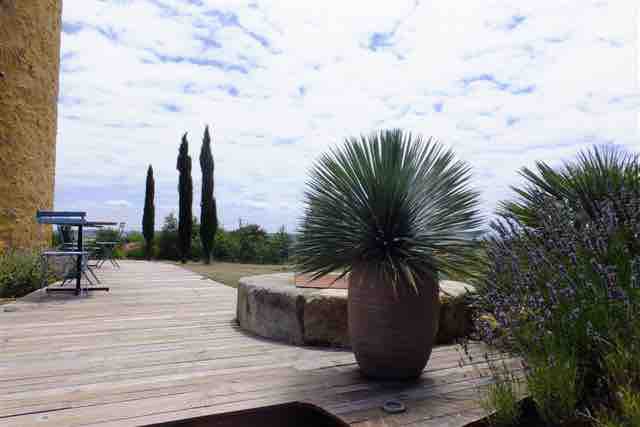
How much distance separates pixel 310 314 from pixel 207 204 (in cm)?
1370

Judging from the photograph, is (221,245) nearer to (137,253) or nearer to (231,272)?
(137,253)

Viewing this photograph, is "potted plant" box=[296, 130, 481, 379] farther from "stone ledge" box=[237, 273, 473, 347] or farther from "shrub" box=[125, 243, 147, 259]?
"shrub" box=[125, 243, 147, 259]

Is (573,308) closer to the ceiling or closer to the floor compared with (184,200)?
closer to the floor

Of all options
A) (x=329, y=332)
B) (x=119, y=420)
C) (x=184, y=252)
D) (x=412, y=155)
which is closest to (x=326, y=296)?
(x=329, y=332)

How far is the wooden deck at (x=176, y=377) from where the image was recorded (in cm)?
213

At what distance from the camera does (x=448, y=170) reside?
274 centimetres

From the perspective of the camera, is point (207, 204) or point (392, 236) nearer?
point (392, 236)

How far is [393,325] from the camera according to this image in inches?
101

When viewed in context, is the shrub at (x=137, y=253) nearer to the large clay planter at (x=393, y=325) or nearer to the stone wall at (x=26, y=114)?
the stone wall at (x=26, y=114)

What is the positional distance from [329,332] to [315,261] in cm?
104

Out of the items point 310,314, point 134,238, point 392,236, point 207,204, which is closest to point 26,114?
point 310,314

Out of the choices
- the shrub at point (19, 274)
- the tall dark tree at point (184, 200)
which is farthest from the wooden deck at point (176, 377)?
the tall dark tree at point (184, 200)

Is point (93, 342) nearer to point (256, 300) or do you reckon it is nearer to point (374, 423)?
point (256, 300)

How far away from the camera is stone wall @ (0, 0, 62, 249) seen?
7.70 m
